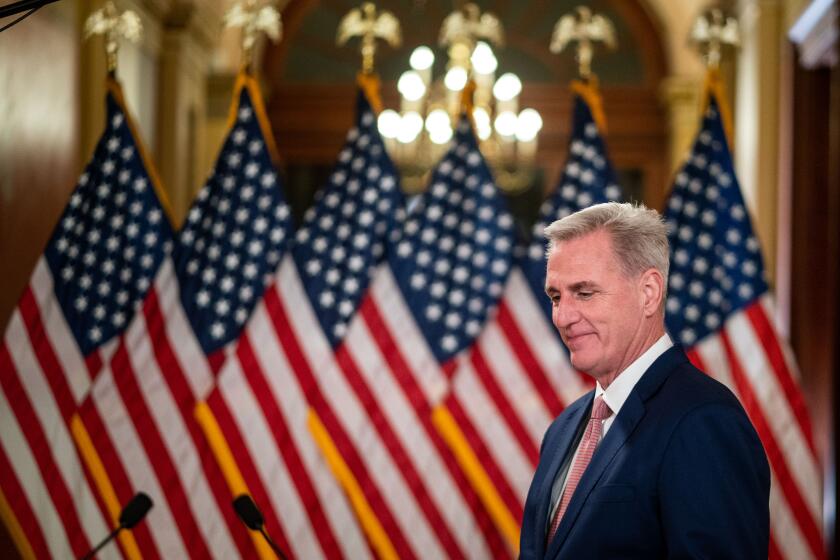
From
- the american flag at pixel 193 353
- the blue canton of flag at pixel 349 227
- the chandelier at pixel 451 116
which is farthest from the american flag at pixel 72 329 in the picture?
the chandelier at pixel 451 116

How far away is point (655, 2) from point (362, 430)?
754 cm

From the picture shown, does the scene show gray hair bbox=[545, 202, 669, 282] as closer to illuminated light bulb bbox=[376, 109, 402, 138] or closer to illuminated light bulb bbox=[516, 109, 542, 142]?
illuminated light bulb bbox=[516, 109, 542, 142]

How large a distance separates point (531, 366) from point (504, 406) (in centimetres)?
21

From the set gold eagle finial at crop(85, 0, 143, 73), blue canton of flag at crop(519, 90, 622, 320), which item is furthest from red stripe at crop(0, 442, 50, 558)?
blue canton of flag at crop(519, 90, 622, 320)

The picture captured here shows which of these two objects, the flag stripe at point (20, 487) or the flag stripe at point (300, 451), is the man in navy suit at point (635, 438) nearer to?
the flag stripe at point (300, 451)

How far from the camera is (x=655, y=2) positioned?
11.1m

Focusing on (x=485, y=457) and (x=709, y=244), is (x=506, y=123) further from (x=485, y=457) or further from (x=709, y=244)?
(x=485, y=457)

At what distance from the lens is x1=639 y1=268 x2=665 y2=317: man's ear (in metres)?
2.27

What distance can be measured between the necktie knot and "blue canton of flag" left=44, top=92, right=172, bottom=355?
→ 3042 millimetres

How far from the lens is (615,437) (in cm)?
220

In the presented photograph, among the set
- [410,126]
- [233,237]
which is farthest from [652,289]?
[410,126]

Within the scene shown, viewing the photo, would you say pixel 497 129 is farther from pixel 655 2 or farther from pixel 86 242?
pixel 86 242

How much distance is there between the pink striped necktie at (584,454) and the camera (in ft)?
7.59

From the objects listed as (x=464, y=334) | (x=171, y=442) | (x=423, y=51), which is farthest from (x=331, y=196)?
(x=423, y=51)
